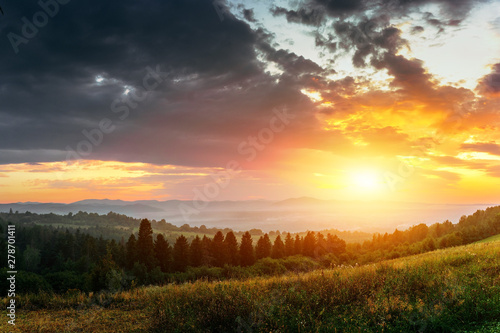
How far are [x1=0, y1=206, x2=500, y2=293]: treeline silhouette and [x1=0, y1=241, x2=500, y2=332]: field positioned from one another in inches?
1112

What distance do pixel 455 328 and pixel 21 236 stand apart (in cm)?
16231

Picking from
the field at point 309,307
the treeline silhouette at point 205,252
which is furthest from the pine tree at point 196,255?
the field at point 309,307

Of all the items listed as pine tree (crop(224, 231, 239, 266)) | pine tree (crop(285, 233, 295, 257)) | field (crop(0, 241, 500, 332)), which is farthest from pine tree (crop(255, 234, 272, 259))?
field (crop(0, 241, 500, 332))

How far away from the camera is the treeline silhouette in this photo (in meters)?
65.3

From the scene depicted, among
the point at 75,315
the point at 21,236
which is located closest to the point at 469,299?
the point at 75,315

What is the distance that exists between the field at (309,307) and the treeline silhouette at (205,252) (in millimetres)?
28257

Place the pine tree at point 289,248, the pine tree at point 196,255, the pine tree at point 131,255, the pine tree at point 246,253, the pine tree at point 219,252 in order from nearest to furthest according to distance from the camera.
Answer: the pine tree at point 131,255 → the pine tree at point 196,255 → the pine tree at point 219,252 → the pine tree at point 246,253 → the pine tree at point 289,248

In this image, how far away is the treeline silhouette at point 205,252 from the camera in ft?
214

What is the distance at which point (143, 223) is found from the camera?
2938 inches

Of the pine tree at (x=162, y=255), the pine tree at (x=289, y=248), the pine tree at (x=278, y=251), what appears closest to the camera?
the pine tree at (x=162, y=255)

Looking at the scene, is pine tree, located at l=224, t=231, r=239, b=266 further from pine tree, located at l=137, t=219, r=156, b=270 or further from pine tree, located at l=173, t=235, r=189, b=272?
pine tree, located at l=137, t=219, r=156, b=270

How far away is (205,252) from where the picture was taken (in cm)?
8569

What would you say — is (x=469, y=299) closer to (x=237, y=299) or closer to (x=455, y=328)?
(x=455, y=328)

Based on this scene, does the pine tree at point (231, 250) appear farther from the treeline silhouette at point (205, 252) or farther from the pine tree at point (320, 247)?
the pine tree at point (320, 247)
